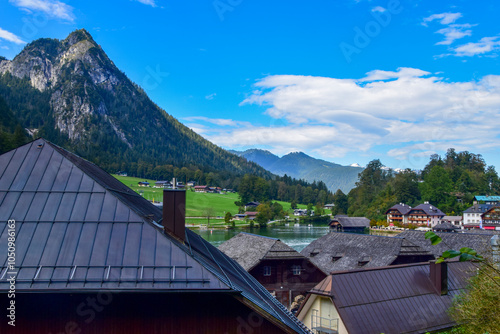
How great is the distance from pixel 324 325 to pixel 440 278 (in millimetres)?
6944

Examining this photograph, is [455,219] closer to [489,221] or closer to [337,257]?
[489,221]

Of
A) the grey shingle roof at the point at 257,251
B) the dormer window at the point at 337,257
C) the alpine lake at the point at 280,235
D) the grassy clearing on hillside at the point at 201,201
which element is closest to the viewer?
the grey shingle roof at the point at 257,251

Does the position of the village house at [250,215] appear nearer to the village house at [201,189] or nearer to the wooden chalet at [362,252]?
the village house at [201,189]

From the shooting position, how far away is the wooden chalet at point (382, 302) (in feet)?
54.2

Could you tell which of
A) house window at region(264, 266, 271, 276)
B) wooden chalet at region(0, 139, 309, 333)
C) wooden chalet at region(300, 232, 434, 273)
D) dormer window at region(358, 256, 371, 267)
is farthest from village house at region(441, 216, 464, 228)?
wooden chalet at region(0, 139, 309, 333)

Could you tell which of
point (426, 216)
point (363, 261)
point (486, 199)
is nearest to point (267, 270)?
point (363, 261)

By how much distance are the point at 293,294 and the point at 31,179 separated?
2326 centimetres

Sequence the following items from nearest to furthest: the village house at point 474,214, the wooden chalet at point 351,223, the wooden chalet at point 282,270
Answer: the wooden chalet at point 282,270
the wooden chalet at point 351,223
the village house at point 474,214

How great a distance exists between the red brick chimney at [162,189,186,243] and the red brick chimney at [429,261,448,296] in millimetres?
15116

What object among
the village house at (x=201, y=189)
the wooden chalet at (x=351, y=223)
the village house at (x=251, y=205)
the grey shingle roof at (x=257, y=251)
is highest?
the village house at (x=201, y=189)

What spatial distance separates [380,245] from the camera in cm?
3353

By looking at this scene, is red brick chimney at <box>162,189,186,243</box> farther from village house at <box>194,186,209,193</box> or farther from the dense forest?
village house at <box>194,186,209,193</box>

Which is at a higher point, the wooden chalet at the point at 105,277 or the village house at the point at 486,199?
the village house at the point at 486,199

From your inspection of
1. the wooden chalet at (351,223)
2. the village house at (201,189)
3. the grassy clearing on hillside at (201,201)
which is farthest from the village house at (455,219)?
the village house at (201,189)
